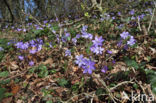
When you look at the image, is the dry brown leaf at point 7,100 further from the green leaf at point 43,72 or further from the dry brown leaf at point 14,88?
the green leaf at point 43,72

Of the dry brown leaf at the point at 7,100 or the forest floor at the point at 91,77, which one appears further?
the dry brown leaf at the point at 7,100

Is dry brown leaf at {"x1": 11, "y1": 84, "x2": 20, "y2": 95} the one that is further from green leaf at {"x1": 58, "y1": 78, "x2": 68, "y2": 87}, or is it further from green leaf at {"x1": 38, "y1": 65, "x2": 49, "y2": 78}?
green leaf at {"x1": 58, "y1": 78, "x2": 68, "y2": 87}

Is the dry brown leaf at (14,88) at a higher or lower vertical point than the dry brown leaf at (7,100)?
higher

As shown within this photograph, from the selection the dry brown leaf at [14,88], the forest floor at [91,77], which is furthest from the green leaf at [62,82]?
the dry brown leaf at [14,88]

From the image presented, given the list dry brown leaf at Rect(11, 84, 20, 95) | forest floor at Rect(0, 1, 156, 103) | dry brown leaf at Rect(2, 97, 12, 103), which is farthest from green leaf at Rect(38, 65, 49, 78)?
dry brown leaf at Rect(2, 97, 12, 103)

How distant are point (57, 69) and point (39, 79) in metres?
0.34

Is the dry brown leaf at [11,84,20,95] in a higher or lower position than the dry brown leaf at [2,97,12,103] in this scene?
higher

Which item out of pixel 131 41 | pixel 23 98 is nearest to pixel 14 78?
pixel 23 98

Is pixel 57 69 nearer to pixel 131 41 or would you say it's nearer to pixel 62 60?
pixel 62 60

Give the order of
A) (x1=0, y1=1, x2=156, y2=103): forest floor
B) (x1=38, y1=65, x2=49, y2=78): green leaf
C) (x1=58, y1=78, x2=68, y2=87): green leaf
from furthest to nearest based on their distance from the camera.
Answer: (x1=38, y1=65, x2=49, y2=78): green leaf
(x1=58, y1=78, x2=68, y2=87): green leaf
(x1=0, y1=1, x2=156, y2=103): forest floor

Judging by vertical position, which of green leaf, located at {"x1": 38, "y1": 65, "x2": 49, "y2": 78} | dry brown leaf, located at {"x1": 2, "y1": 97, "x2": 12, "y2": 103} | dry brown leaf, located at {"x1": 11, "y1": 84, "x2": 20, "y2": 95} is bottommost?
dry brown leaf, located at {"x1": 2, "y1": 97, "x2": 12, "y2": 103}

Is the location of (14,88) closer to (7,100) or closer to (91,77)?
(7,100)

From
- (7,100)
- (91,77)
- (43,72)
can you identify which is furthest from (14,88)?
(91,77)

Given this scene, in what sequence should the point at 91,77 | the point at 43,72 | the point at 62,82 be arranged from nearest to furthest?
1. the point at 91,77
2. the point at 62,82
3. the point at 43,72
